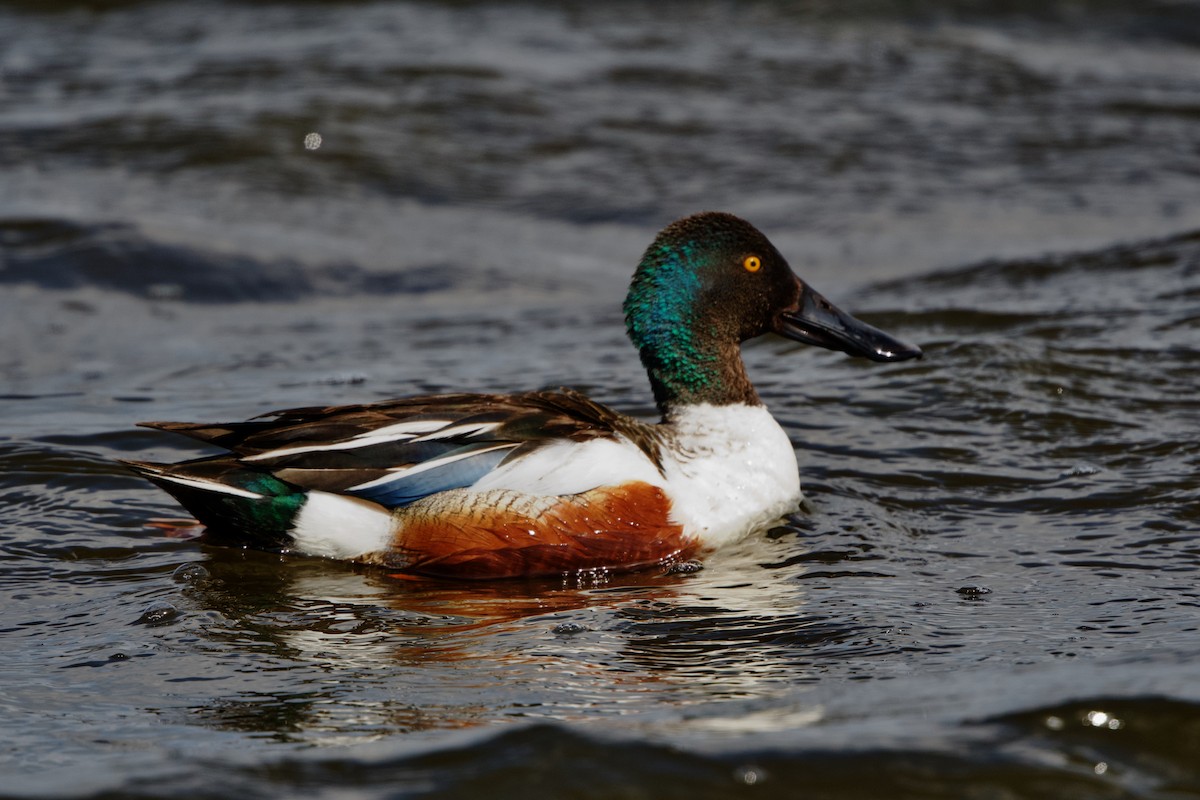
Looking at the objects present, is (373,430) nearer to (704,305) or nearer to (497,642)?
(497,642)

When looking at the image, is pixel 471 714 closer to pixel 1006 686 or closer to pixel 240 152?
pixel 1006 686

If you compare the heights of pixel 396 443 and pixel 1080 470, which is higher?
pixel 396 443

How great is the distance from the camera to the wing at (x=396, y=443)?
212 inches

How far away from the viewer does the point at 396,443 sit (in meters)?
5.40

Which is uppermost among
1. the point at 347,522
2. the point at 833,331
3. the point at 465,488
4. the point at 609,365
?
the point at 833,331

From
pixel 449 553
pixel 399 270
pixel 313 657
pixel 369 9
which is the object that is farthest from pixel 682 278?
pixel 369 9

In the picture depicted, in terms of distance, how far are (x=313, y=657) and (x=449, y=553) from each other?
0.91 metres

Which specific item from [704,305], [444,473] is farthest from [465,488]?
[704,305]

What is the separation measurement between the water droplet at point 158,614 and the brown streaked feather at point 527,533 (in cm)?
79

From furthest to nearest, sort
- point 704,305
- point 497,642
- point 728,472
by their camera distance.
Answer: point 704,305, point 728,472, point 497,642

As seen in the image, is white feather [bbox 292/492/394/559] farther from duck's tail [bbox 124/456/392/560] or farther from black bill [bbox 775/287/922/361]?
black bill [bbox 775/287/922/361]

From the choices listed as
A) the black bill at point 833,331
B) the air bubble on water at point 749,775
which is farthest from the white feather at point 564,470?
the air bubble on water at point 749,775

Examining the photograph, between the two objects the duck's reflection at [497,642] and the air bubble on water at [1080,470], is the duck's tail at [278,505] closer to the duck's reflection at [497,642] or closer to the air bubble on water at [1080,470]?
the duck's reflection at [497,642]

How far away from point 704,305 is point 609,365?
6.24ft
